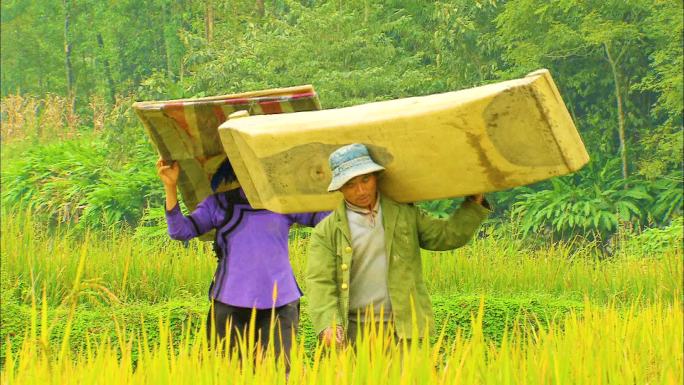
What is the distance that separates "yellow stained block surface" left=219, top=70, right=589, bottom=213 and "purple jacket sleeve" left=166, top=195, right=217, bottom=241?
2.80 ft

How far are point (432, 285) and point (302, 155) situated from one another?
5638 millimetres

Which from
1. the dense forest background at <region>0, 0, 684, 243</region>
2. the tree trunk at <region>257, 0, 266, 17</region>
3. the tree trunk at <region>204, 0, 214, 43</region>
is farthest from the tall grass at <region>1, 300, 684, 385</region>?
the tree trunk at <region>257, 0, 266, 17</region>

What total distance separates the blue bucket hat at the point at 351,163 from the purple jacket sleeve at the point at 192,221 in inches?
52.2

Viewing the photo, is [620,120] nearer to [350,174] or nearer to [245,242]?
[245,242]

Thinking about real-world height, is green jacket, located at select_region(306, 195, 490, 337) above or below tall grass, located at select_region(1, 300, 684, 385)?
above

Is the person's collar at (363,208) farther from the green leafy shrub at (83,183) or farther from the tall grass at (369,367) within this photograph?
the green leafy shrub at (83,183)

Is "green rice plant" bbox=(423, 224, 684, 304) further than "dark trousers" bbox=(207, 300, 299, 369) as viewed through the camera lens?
Yes

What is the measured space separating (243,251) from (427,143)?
62.8 inches

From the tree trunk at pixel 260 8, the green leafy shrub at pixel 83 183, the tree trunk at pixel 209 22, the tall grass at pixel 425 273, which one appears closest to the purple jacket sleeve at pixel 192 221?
the tall grass at pixel 425 273

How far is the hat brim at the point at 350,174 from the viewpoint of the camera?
151 inches

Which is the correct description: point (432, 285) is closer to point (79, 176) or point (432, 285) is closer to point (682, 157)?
point (682, 157)

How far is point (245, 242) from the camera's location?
5.20 metres

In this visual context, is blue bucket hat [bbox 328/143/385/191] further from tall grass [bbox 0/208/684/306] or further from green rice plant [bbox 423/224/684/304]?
green rice plant [bbox 423/224/684/304]

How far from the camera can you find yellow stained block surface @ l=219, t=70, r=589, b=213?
367cm
